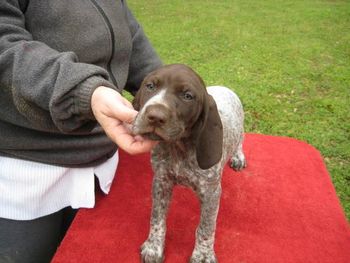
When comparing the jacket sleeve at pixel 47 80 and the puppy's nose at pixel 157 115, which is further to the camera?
the jacket sleeve at pixel 47 80

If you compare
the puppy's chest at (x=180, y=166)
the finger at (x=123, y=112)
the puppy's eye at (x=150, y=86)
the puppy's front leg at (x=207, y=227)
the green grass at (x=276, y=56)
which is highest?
the puppy's eye at (x=150, y=86)

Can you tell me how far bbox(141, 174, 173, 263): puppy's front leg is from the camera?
2609 mm

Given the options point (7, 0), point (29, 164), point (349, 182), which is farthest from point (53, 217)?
point (349, 182)

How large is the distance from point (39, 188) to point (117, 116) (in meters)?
1.08

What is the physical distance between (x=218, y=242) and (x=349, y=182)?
242 centimetres

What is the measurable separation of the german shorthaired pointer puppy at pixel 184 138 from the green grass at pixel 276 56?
2.22m

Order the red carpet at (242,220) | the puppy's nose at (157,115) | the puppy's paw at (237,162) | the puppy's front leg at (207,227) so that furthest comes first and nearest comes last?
the puppy's paw at (237,162) → the red carpet at (242,220) → the puppy's front leg at (207,227) → the puppy's nose at (157,115)

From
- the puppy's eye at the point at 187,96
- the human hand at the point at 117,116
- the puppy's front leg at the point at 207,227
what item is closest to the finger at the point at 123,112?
the human hand at the point at 117,116

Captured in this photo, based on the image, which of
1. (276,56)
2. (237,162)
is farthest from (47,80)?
(276,56)

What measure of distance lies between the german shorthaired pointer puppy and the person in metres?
0.15

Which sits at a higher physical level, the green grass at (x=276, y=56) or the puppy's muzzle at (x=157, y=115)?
the puppy's muzzle at (x=157, y=115)

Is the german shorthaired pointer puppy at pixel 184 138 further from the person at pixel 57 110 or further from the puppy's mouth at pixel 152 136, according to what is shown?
the person at pixel 57 110

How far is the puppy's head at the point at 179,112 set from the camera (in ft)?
6.33

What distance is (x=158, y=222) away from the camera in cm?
268
